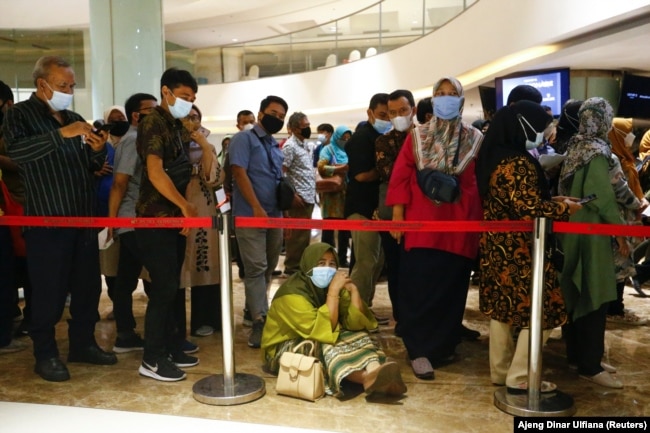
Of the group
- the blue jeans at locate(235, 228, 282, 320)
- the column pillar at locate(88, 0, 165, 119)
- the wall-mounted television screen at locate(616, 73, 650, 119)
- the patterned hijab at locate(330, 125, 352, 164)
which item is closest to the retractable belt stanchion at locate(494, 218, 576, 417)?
the blue jeans at locate(235, 228, 282, 320)

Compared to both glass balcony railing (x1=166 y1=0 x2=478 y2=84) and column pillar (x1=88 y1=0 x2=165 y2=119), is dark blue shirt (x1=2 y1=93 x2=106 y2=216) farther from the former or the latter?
glass balcony railing (x1=166 y1=0 x2=478 y2=84)

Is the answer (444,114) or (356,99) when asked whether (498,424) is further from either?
(356,99)

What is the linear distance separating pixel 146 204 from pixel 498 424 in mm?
2017

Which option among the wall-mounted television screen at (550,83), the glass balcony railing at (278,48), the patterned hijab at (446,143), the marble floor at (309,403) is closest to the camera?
the marble floor at (309,403)

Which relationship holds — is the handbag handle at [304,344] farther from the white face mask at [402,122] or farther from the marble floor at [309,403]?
the white face mask at [402,122]

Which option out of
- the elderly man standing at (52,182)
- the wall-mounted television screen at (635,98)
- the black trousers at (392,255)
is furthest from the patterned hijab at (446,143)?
the wall-mounted television screen at (635,98)

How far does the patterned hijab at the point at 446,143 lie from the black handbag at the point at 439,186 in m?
0.06

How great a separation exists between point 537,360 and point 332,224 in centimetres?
116

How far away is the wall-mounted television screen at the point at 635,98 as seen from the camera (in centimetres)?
724

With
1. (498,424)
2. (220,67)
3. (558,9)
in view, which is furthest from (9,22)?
(498,424)

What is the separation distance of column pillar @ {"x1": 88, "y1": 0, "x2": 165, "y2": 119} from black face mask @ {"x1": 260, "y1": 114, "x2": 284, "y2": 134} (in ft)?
8.52

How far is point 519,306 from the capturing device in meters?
2.98

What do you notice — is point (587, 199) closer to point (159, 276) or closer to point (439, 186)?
point (439, 186)

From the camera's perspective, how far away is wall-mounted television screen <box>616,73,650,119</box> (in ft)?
23.7
